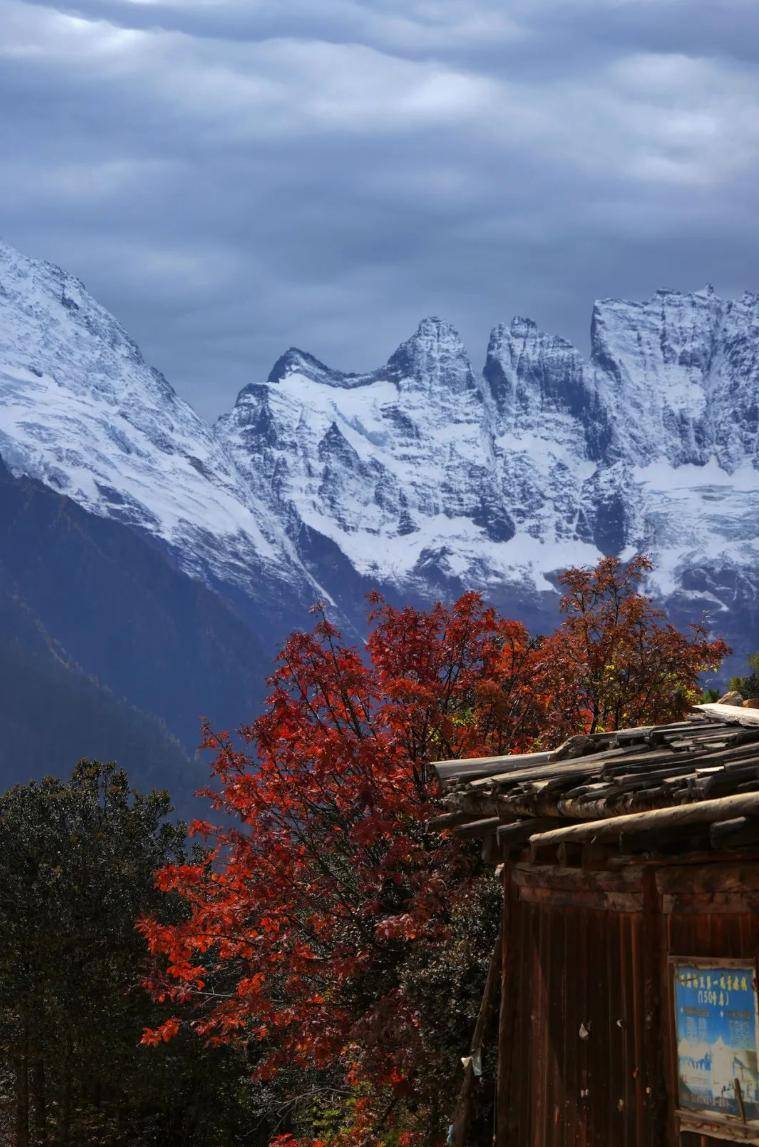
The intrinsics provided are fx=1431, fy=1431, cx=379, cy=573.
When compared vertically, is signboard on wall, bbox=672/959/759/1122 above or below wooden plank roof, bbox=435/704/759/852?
below

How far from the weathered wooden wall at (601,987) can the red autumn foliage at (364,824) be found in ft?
10.7

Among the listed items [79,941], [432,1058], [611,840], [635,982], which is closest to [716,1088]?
[635,982]

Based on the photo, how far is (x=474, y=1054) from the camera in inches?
495

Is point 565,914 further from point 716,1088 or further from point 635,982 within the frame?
point 716,1088

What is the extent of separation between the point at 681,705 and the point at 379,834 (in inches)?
223

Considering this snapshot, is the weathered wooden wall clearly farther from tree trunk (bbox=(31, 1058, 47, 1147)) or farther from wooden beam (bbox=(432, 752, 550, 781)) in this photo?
tree trunk (bbox=(31, 1058, 47, 1147))

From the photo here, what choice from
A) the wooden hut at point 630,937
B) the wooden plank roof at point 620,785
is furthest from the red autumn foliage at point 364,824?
the wooden hut at point 630,937

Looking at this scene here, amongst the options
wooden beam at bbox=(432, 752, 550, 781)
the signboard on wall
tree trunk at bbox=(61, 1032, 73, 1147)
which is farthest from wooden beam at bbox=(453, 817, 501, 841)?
tree trunk at bbox=(61, 1032, 73, 1147)

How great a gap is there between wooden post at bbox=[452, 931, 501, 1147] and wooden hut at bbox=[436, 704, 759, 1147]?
1.17 meters

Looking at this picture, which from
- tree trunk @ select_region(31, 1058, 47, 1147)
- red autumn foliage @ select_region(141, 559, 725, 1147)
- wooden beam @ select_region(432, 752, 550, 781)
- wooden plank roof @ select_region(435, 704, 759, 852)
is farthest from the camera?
tree trunk @ select_region(31, 1058, 47, 1147)

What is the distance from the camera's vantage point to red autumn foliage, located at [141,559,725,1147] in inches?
614

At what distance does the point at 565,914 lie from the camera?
10703mm

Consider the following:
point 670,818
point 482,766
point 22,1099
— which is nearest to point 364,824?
point 482,766

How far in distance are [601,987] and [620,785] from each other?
147 centimetres
